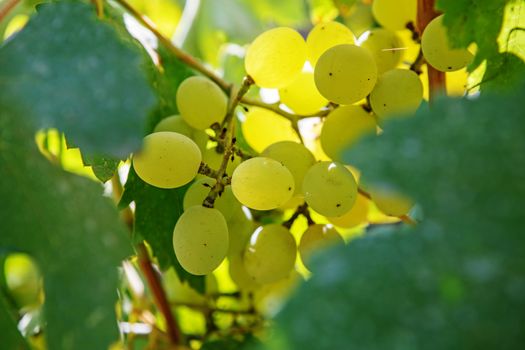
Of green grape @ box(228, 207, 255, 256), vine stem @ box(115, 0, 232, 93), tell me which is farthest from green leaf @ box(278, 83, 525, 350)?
vine stem @ box(115, 0, 232, 93)

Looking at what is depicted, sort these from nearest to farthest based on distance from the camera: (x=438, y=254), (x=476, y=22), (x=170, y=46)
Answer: (x=438, y=254) < (x=476, y=22) < (x=170, y=46)

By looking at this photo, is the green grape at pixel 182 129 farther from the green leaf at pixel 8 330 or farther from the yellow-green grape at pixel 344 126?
the green leaf at pixel 8 330

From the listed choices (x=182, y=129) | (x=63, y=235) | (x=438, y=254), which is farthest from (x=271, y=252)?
(x=438, y=254)

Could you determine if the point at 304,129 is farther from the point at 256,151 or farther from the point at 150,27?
the point at 150,27

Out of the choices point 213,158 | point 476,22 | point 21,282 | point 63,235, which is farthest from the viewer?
point 21,282

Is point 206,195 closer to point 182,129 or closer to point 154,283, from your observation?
point 182,129

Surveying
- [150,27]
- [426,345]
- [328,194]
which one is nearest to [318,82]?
[328,194]

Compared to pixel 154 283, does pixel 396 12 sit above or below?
above
